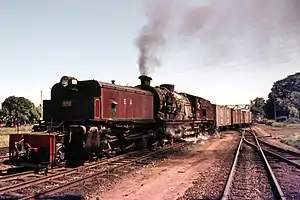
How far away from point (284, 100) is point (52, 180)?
4318 inches

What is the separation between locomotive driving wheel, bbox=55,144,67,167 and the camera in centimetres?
1336

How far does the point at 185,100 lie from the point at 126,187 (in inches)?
701

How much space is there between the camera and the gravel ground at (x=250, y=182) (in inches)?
366

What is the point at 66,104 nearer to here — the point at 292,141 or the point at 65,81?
the point at 65,81

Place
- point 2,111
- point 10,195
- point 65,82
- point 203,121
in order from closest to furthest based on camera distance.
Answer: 1. point 10,195
2. point 65,82
3. point 203,121
4. point 2,111

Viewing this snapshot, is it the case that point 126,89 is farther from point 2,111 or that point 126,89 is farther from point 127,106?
point 2,111

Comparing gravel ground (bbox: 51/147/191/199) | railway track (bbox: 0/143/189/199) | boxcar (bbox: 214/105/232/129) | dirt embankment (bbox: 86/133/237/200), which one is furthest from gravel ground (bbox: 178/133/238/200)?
boxcar (bbox: 214/105/232/129)

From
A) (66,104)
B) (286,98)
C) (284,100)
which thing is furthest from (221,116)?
(286,98)

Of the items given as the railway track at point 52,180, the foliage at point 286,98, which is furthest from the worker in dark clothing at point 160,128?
the foliage at point 286,98

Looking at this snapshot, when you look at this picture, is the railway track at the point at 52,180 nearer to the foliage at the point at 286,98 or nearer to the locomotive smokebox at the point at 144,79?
the locomotive smokebox at the point at 144,79

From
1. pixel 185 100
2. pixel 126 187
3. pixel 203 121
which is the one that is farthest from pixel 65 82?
pixel 203 121

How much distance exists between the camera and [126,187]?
10625 millimetres

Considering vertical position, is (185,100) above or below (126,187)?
above

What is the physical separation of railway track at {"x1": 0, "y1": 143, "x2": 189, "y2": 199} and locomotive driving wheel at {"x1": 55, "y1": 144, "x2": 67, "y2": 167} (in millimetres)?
428
